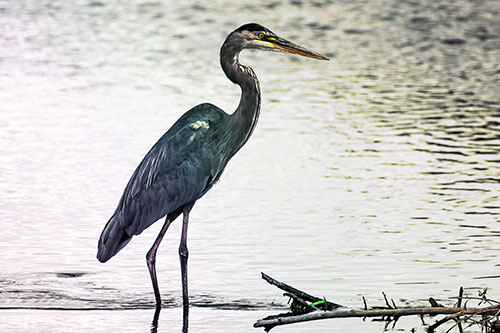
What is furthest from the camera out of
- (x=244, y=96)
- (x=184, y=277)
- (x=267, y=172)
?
(x=267, y=172)

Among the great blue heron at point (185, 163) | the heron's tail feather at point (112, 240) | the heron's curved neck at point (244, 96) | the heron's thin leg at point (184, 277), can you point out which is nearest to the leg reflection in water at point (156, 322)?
the heron's thin leg at point (184, 277)

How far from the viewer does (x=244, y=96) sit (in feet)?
27.5

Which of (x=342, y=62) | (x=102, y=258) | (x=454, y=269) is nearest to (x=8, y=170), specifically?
(x=102, y=258)

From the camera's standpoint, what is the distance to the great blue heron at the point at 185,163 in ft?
26.9

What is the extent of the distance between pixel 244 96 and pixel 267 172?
12.3 feet

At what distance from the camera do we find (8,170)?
40.4 ft

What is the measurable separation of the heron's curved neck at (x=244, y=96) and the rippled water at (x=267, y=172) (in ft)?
3.45

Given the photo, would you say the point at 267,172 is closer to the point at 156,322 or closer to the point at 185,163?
the point at 185,163

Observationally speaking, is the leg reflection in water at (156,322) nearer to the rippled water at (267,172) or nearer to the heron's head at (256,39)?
the rippled water at (267,172)

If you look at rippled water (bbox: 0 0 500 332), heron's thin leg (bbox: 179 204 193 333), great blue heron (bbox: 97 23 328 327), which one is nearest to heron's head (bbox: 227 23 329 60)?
great blue heron (bbox: 97 23 328 327)

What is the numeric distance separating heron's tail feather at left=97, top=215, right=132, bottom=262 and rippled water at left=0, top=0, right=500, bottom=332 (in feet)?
0.98

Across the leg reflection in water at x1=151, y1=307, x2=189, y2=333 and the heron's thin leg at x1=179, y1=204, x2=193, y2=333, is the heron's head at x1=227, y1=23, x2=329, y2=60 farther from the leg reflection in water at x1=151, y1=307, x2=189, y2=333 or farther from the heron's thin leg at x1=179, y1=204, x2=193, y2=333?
the leg reflection in water at x1=151, y1=307, x2=189, y2=333

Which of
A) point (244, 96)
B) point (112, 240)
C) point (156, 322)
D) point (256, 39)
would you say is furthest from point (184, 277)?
point (256, 39)

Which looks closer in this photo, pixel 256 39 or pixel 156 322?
pixel 156 322
